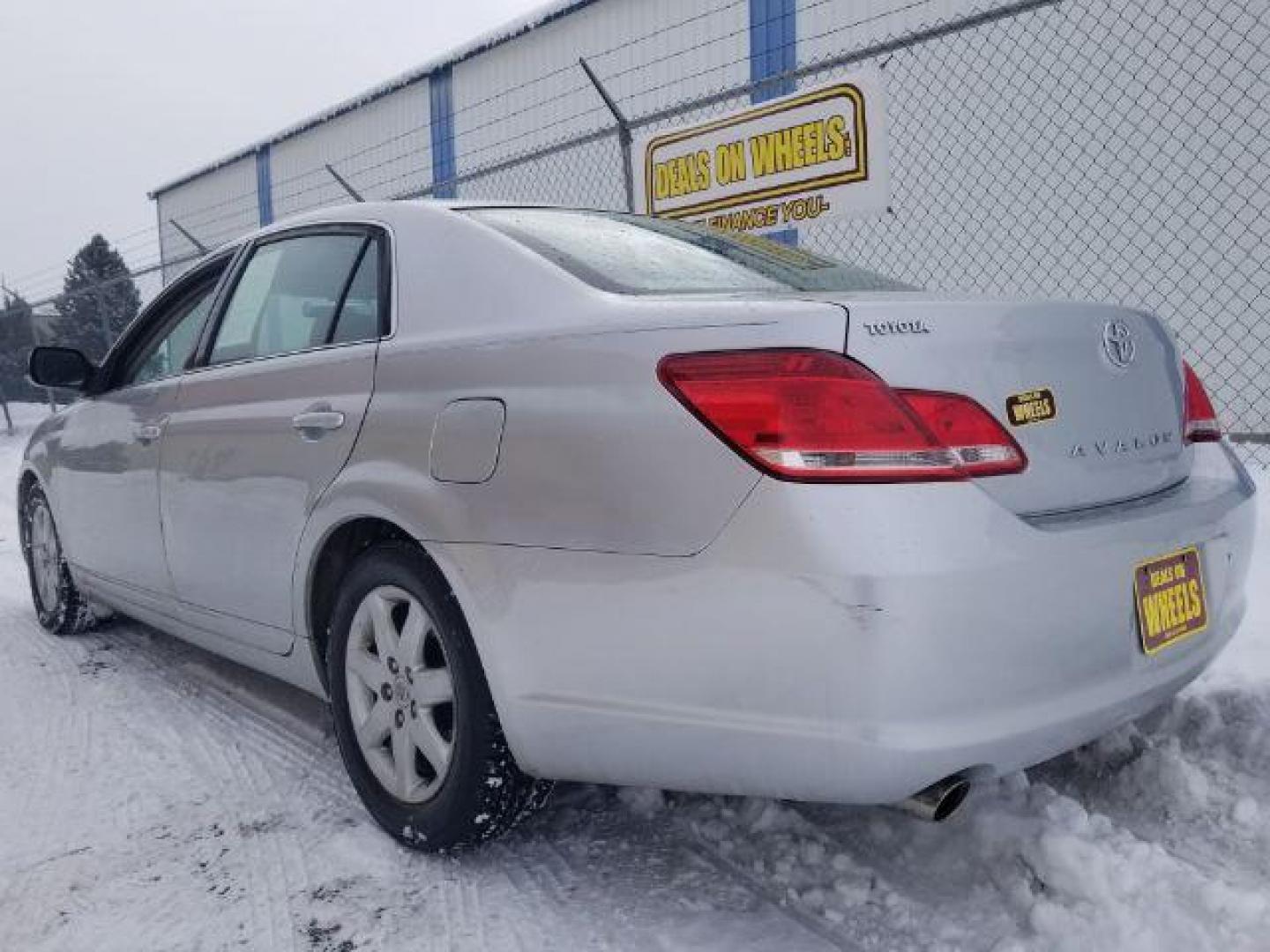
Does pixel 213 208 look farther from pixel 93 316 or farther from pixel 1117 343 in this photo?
pixel 1117 343

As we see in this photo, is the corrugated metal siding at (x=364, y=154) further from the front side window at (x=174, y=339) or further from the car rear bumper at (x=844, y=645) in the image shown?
the car rear bumper at (x=844, y=645)

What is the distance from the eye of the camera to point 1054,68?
23.5 ft

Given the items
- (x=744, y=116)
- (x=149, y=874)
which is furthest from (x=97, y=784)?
(x=744, y=116)

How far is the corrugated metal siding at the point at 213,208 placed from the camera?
17797mm

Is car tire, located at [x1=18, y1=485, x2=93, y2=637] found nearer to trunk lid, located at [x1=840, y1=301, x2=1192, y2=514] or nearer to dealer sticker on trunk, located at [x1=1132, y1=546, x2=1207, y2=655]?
trunk lid, located at [x1=840, y1=301, x2=1192, y2=514]

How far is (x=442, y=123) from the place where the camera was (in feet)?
43.2

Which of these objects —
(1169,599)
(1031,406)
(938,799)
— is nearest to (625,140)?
(1031,406)

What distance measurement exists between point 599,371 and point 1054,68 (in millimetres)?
6756

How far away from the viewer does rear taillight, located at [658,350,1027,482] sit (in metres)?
1.55

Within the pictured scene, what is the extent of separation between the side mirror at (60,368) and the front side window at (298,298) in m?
1.08

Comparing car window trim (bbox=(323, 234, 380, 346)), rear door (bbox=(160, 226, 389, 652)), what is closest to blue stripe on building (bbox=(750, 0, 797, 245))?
rear door (bbox=(160, 226, 389, 652))

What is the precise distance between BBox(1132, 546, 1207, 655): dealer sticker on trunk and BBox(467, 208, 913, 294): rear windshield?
2.56 ft

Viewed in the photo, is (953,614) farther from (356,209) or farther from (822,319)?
(356,209)

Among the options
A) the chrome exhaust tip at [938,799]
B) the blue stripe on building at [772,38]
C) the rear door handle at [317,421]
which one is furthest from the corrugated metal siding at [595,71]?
the chrome exhaust tip at [938,799]
